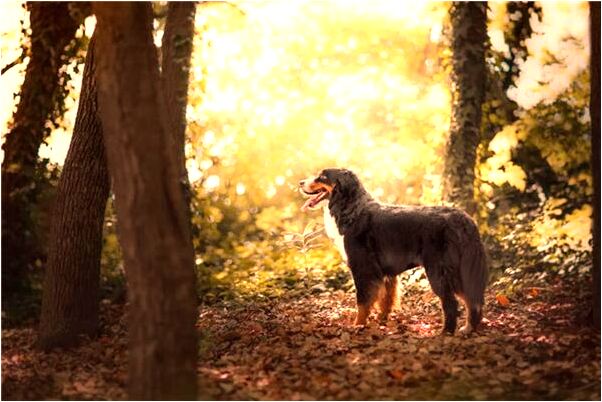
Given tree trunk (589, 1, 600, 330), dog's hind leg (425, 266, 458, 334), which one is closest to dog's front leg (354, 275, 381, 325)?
dog's hind leg (425, 266, 458, 334)

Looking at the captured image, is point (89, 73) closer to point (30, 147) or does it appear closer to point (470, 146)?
point (30, 147)

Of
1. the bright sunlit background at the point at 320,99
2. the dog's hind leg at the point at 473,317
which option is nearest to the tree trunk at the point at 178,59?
the bright sunlit background at the point at 320,99

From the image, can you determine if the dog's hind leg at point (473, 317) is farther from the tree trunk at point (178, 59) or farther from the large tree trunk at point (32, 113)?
the large tree trunk at point (32, 113)

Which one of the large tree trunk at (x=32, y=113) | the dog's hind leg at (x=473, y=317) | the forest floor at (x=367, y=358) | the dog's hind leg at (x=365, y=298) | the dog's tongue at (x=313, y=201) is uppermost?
the large tree trunk at (x=32, y=113)

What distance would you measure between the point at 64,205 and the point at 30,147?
1261 millimetres

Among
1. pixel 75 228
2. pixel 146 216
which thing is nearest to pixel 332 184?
pixel 75 228

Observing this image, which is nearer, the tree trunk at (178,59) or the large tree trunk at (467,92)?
the tree trunk at (178,59)

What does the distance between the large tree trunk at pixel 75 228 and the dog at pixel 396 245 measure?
8.59 ft

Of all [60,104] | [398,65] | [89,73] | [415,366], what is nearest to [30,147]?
[60,104]

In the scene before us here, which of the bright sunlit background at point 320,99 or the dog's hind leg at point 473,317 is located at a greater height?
the bright sunlit background at point 320,99

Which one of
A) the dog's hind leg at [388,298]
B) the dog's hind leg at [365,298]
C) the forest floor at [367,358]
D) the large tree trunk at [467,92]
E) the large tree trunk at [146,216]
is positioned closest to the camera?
the large tree trunk at [146,216]

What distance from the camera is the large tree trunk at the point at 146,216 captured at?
19.4ft

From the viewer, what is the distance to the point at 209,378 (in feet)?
24.4

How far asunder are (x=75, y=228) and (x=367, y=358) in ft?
12.3
